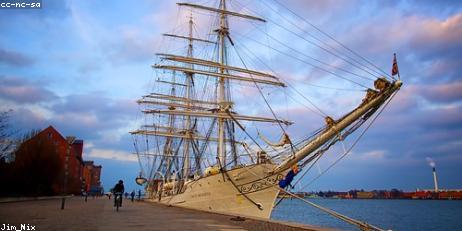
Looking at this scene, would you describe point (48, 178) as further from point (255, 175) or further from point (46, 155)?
point (255, 175)

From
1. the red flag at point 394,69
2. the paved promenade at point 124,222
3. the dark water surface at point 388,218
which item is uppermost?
the red flag at point 394,69

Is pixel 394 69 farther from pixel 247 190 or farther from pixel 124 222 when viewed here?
pixel 124 222

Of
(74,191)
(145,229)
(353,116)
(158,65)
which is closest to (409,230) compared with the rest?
(353,116)

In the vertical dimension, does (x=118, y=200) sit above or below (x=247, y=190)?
below

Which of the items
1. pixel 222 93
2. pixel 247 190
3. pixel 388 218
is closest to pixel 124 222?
pixel 247 190

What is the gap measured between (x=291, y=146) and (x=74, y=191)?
275ft

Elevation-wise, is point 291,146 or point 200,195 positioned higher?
point 291,146

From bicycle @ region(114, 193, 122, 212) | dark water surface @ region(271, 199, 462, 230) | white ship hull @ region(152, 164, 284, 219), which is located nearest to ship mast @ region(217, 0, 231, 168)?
white ship hull @ region(152, 164, 284, 219)

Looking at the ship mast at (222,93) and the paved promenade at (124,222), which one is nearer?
the paved promenade at (124,222)

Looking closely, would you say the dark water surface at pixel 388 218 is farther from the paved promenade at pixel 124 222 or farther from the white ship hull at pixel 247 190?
the paved promenade at pixel 124 222

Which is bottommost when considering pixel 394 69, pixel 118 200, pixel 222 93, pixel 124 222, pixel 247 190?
pixel 124 222

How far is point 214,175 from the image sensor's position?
29844 millimetres

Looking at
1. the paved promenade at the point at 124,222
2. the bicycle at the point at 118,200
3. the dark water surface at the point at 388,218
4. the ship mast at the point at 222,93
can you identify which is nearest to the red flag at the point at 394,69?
the paved promenade at the point at 124,222

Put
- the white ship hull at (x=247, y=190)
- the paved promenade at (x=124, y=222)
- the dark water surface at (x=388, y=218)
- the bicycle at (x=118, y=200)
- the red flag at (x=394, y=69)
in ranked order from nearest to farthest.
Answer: the paved promenade at (x=124, y=222) < the red flag at (x=394, y=69) < the bicycle at (x=118, y=200) < the white ship hull at (x=247, y=190) < the dark water surface at (x=388, y=218)
